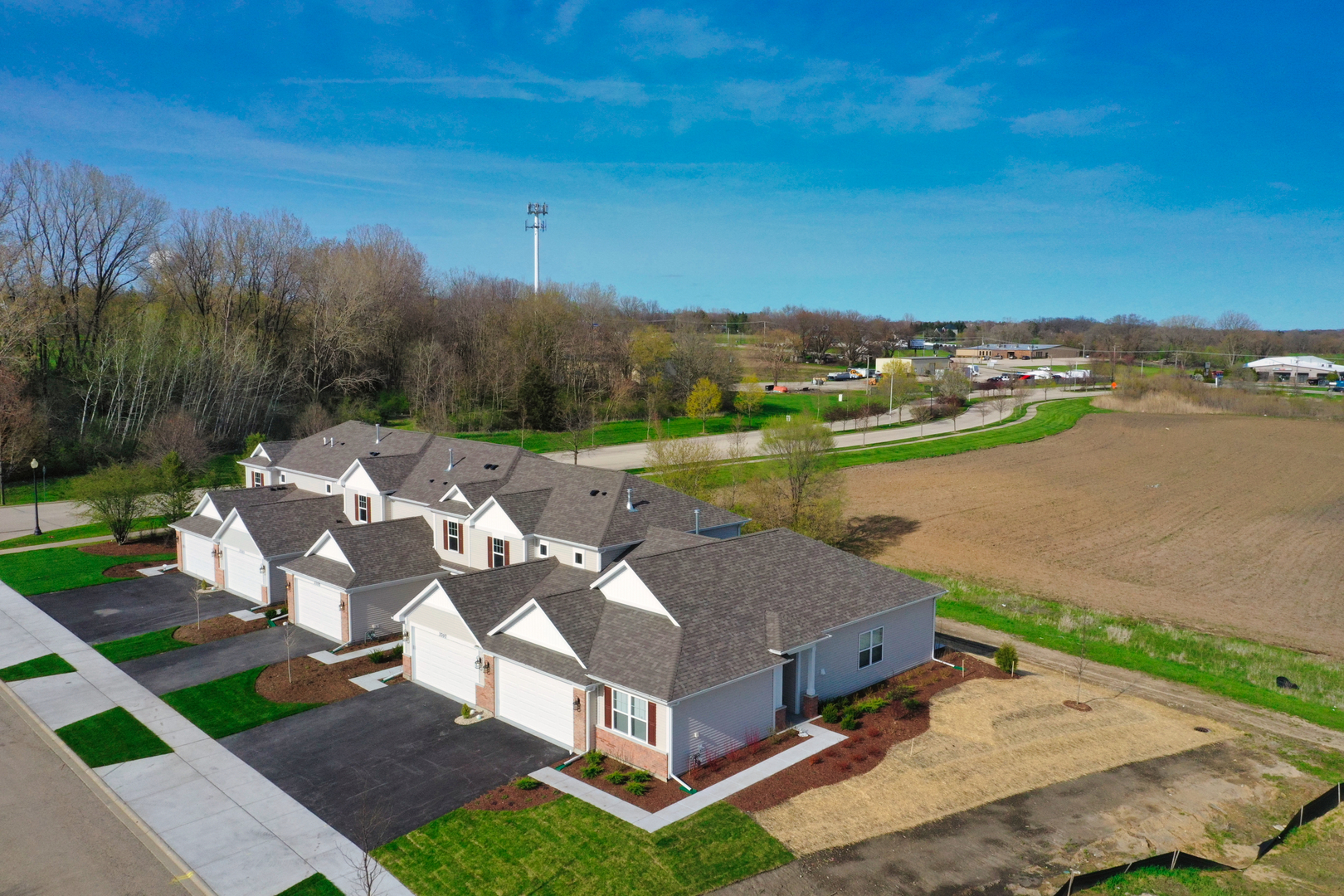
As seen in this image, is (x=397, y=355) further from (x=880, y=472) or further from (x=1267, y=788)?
(x=1267, y=788)

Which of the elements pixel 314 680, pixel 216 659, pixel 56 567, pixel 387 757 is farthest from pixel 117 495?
pixel 387 757

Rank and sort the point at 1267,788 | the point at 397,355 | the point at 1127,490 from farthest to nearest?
the point at 397,355, the point at 1127,490, the point at 1267,788

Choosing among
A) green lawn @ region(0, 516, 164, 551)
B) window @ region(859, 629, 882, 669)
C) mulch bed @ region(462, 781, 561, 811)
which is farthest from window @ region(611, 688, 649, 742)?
green lawn @ region(0, 516, 164, 551)

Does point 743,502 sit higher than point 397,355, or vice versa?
point 397,355

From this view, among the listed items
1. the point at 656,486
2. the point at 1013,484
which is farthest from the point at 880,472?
the point at 656,486

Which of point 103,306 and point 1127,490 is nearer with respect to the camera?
point 1127,490

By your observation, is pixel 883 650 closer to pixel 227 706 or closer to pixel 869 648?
pixel 869 648
